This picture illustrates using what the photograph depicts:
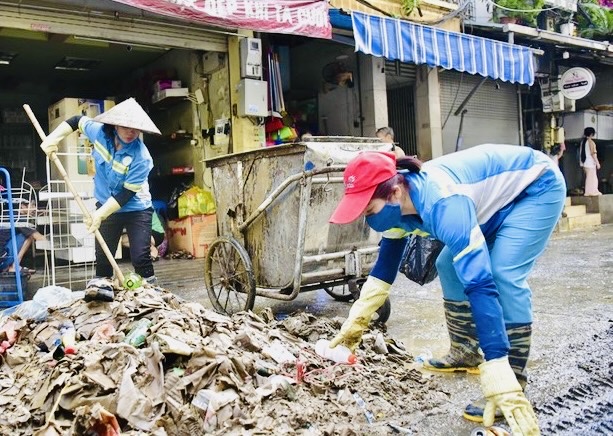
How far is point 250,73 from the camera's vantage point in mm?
9523

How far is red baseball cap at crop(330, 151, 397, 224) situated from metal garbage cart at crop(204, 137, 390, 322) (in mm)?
1734

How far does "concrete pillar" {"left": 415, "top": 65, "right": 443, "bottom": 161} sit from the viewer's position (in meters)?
12.2

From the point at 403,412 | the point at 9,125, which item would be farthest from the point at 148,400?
the point at 9,125

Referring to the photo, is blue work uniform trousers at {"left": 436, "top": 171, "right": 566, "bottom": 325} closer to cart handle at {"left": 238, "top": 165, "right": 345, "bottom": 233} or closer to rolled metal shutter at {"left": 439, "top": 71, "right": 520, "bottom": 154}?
cart handle at {"left": 238, "top": 165, "right": 345, "bottom": 233}

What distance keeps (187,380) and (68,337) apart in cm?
103

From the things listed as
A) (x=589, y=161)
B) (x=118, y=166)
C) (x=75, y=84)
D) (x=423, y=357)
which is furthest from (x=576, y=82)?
(x=118, y=166)

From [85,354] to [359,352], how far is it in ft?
5.45

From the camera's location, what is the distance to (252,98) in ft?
31.3

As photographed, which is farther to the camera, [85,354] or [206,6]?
[206,6]

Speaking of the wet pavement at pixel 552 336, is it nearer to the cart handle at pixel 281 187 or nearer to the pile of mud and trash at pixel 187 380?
Answer: the pile of mud and trash at pixel 187 380

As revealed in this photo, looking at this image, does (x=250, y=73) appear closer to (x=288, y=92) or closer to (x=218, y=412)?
(x=288, y=92)

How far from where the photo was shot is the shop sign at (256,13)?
Answer: 7766 mm

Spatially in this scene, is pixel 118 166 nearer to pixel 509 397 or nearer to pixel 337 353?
pixel 337 353

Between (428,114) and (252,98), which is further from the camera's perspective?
(428,114)
